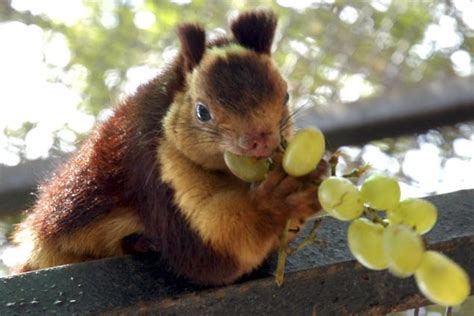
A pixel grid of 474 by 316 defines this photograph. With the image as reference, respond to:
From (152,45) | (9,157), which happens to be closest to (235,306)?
(9,157)

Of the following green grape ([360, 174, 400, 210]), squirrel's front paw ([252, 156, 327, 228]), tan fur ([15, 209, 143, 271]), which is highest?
green grape ([360, 174, 400, 210])

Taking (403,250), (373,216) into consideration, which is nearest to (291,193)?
(373,216)

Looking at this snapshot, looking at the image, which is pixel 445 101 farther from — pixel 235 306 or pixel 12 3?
pixel 12 3

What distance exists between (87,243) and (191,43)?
1.20 feet

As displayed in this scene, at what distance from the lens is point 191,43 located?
1.51 metres

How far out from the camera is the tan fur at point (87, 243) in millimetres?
1489

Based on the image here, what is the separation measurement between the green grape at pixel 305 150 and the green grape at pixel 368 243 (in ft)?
0.43

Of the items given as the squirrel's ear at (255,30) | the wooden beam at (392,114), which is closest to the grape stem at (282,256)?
the squirrel's ear at (255,30)

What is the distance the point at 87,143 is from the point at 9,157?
31.8 inches

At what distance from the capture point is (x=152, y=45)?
2.83 meters

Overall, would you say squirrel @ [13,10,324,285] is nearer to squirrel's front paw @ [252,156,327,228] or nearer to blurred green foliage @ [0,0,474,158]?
squirrel's front paw @ [252,156,327,228]

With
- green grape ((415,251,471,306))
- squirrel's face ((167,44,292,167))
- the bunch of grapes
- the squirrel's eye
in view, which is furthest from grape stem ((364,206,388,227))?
the squirrel's eye

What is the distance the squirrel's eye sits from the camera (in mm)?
1388

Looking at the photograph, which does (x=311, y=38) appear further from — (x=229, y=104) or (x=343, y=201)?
(x=343, y=201)
